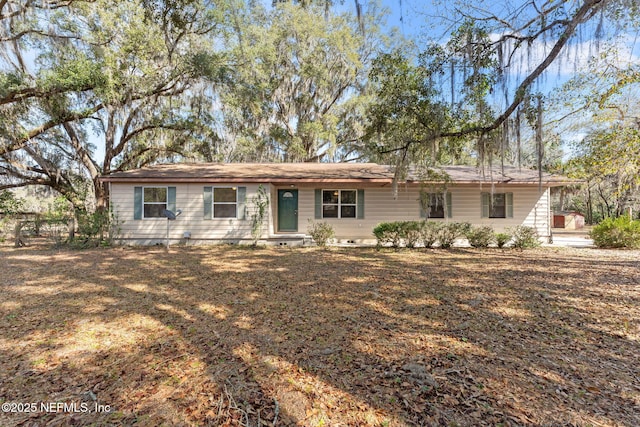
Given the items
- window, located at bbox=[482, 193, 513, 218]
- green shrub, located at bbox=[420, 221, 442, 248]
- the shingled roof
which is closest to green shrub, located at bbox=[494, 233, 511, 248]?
green shrub, located at bbox=[420, 221, 442, 248]

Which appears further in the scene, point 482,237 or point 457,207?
point 457,207

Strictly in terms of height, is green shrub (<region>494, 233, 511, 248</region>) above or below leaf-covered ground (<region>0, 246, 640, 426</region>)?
above

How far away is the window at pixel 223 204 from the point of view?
10.6 metres

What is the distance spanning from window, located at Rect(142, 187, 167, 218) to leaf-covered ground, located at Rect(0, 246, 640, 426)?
484 centimetres

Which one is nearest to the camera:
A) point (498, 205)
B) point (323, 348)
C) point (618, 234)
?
point (323, 348)

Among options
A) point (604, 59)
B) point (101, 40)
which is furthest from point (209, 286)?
point (604, 59)

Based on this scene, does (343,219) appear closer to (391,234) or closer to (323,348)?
(391,234)

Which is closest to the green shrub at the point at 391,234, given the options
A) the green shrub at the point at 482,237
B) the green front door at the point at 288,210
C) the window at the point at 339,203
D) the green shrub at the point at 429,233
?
the green shrub at the point at 429,233

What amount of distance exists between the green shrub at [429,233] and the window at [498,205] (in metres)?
3.25

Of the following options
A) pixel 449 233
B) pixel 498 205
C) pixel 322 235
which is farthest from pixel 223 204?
pixel 498 205

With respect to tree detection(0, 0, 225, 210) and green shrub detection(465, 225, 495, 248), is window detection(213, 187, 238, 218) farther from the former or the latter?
green shrub detection(465, 225, 495, 248)

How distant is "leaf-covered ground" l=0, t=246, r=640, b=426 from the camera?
2.03 metres

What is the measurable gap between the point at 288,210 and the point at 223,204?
2363mm

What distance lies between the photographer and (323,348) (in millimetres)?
2863
